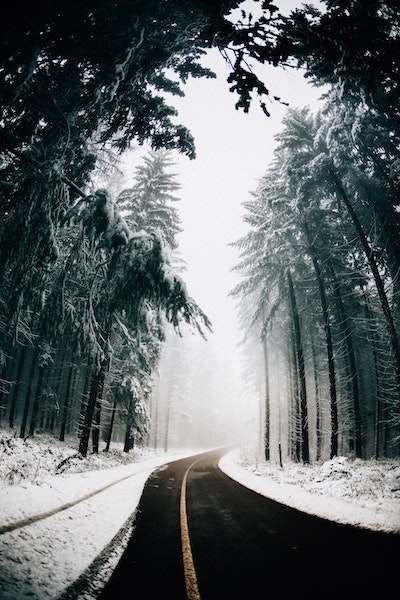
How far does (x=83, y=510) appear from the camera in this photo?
5.94 metres

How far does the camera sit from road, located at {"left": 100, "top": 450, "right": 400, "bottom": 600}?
3.25 metres

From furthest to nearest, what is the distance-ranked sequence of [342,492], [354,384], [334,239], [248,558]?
1. [334,239]
2. [354,384]
3. [342,492]
4. [248,558]

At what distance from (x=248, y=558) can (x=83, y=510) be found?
3.61 meters

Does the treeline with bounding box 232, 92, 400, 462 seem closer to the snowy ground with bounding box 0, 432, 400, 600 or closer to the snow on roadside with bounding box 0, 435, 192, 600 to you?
the snowy ground with bounding box 0, 432, 400, 600

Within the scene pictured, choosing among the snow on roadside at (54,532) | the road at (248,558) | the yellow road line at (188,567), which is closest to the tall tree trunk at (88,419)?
the snow on roadside at (54,532)

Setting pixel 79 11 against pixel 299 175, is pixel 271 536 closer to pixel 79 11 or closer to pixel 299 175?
pixel 79 11

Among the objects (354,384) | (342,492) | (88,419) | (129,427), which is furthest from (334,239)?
(129,427)

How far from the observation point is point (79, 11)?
4477mm

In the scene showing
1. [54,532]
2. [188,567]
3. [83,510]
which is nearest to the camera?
[188,567]

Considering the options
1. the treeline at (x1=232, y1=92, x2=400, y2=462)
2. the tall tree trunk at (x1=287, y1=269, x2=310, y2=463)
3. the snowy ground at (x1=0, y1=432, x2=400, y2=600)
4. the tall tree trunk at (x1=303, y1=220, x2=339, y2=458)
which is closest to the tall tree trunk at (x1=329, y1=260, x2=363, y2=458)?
the treeline at (x1=232, y1=92, x2=400, y2=462)

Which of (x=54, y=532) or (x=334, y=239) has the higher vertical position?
(x=334, y=239)

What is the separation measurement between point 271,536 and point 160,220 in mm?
15176

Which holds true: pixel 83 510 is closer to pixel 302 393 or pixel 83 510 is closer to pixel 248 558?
pixel 248 558

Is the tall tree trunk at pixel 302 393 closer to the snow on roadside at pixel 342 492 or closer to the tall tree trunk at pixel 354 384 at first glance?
the snow on roadside at pixel 342 492
